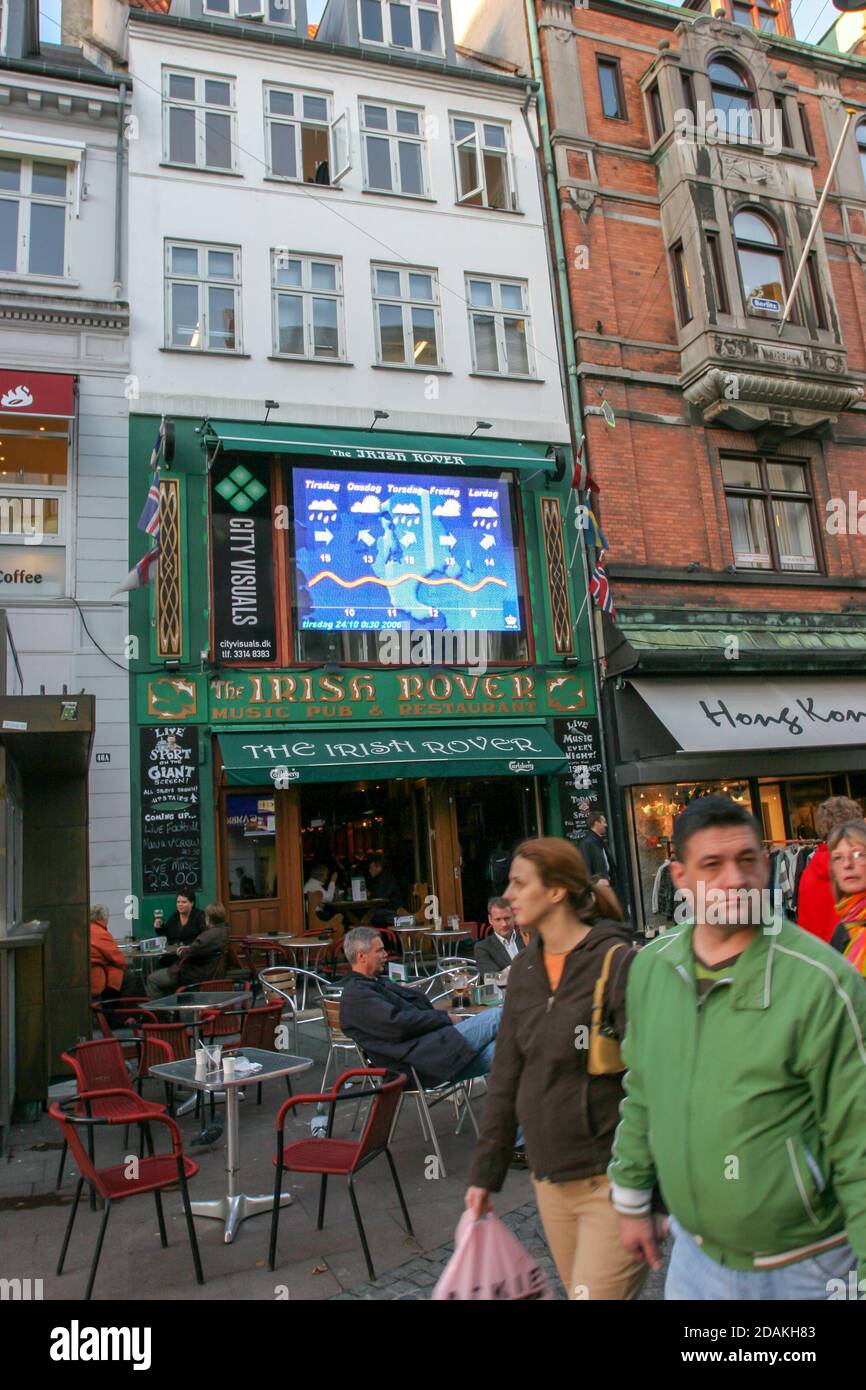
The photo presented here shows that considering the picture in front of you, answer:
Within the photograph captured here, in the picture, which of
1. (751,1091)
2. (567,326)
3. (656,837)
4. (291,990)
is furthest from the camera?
(567,326)

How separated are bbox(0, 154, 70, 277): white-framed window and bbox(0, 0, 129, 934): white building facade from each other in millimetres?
20

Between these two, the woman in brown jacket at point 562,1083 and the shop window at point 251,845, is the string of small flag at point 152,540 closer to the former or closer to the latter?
the shop window at point 251,845

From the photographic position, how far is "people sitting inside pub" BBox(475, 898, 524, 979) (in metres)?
7.41

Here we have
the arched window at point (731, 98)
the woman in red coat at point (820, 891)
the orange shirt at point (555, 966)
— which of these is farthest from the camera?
the arched window at point (731, 98)

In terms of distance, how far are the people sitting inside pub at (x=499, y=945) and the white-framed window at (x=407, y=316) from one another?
1039cm

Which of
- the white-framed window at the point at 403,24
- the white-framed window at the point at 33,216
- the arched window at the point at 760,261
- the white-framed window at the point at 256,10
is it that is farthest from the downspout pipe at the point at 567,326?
the white-framed window at the point at 33,216

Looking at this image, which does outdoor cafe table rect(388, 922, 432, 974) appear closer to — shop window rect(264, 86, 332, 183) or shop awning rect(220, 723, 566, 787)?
shop awning rect(220, 723, 566, 787)

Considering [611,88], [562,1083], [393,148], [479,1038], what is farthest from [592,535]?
[562,1083]

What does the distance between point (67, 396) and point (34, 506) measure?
1595mm

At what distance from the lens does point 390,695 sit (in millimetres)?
13914

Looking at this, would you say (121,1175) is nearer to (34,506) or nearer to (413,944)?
(413,944)

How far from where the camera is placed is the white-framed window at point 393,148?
51.9 ft
